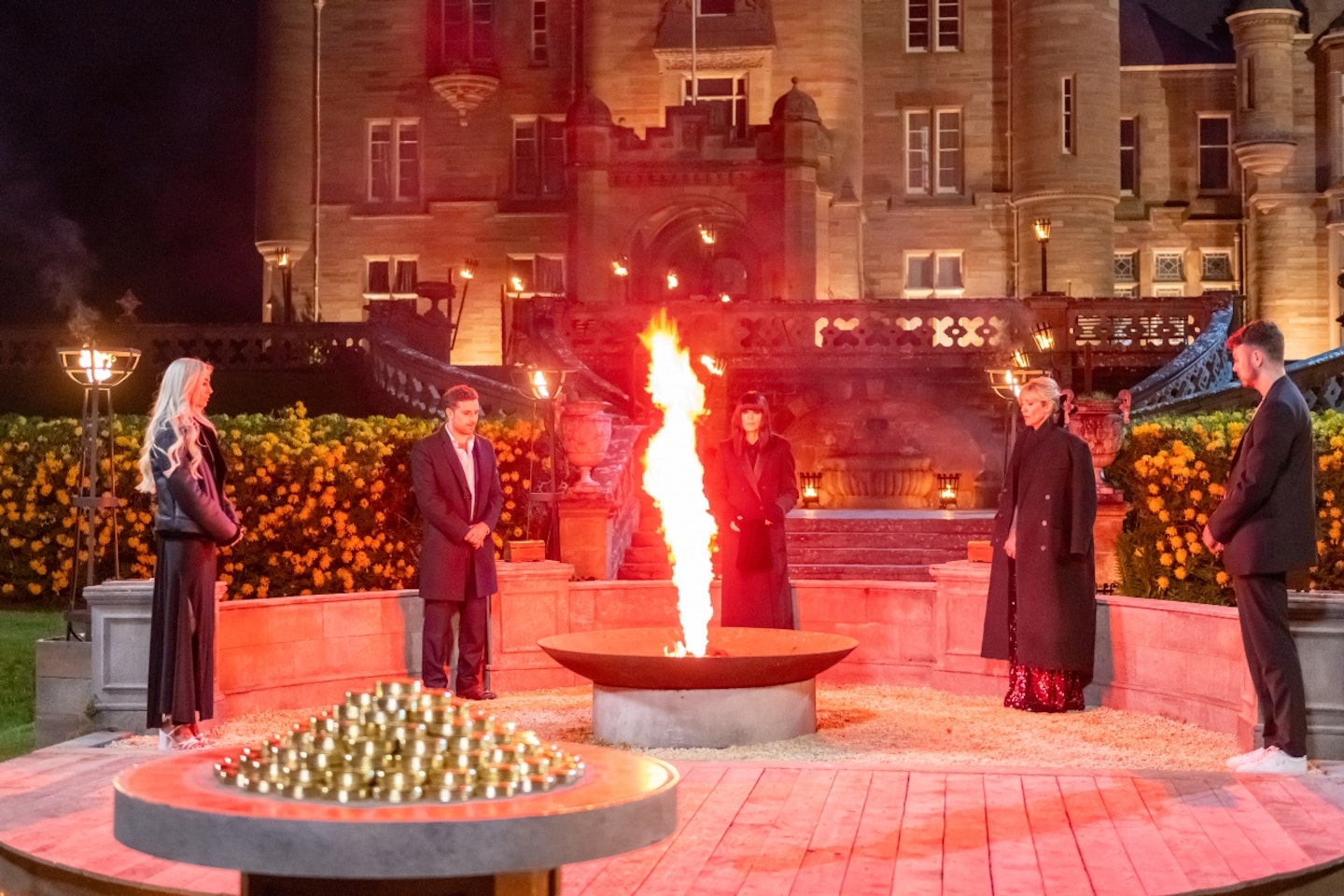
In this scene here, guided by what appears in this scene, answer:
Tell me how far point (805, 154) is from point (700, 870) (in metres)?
29.0

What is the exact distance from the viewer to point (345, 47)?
40.8m

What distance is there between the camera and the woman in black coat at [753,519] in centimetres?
1162

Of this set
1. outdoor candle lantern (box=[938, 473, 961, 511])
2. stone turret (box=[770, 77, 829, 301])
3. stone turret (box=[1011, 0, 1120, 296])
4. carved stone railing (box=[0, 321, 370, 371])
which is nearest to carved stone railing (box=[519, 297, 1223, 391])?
outdoor candle lantern (box=[938, 473, 961, 511])

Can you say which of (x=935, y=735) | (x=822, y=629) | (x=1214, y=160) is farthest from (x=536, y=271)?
(x=935, y=735)

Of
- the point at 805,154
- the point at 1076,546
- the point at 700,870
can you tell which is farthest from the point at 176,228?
the point at 700,870

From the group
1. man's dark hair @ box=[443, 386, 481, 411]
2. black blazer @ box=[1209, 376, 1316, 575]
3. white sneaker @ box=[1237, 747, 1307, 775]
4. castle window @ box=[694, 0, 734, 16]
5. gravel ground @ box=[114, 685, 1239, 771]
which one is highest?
castle window @ box=[694, 0, 734, 16]

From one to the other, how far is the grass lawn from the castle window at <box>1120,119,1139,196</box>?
32.4 m

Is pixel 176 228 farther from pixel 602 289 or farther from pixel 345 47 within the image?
pixel 602 289

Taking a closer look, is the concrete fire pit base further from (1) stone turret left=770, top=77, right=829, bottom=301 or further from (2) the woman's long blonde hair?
(1) stone turret left=770, top=77, right=829, bottom=301

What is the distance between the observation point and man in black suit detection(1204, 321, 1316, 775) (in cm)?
840

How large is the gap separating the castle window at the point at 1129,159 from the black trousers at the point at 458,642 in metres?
33.7

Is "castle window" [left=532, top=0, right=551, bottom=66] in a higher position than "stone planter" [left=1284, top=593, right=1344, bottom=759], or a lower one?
higher

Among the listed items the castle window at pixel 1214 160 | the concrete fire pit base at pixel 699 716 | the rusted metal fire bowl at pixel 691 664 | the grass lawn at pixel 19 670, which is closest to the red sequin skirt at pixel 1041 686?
the rusted metal fire bowl at pixel 691 664

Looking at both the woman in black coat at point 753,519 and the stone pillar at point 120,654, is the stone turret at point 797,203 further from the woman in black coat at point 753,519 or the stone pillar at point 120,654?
the stone pillar at point 120,654
